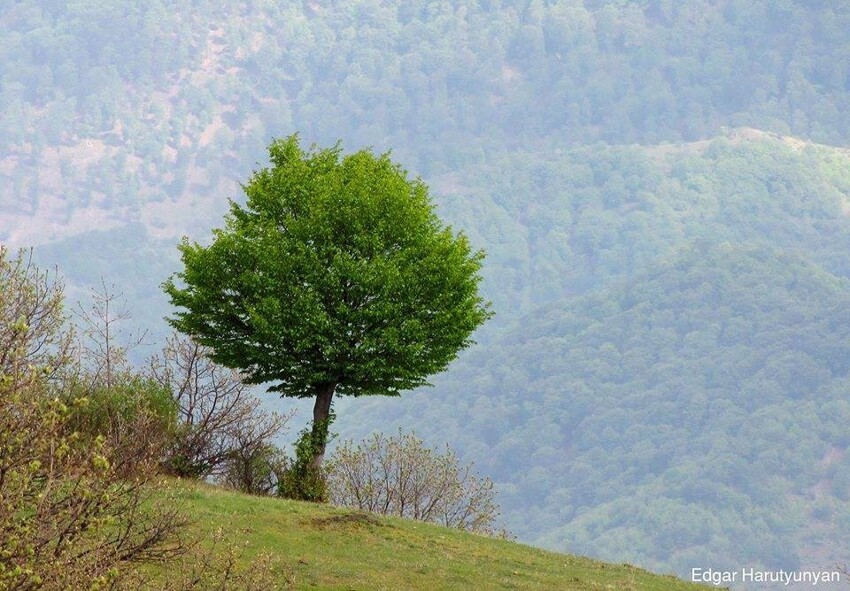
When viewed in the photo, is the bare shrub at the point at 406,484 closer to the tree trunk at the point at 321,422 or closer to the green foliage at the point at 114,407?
the tree trunk at the point at 321,422

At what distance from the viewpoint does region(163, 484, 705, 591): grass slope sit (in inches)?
1236

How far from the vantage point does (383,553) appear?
113 ft

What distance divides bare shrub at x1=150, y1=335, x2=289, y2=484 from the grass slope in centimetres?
535

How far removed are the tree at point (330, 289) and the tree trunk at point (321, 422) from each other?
0.06 metres

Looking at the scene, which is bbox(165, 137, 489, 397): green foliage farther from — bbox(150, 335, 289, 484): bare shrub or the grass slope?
the grass slope

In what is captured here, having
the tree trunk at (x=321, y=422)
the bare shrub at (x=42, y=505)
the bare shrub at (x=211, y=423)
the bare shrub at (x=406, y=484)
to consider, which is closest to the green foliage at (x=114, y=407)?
the bare shrub at (x=211, y=423)

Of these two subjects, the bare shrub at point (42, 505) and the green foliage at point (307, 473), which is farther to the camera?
the green foliage at point (307, 473)

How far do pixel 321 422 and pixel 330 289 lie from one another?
5.45 metres

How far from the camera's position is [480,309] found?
49.8 m

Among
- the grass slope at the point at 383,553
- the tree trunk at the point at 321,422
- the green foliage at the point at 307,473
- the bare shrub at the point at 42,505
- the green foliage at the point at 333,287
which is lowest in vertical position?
the bare shrub at the point at 42,505

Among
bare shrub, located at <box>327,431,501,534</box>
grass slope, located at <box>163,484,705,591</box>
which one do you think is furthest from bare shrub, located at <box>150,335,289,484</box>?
bare shrub, located at <box>327,431,501,534</box>

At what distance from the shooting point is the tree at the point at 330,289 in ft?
151

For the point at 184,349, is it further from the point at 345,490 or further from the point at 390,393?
the point at 345,490

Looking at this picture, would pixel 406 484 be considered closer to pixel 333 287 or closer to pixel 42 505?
pixel 333 287
